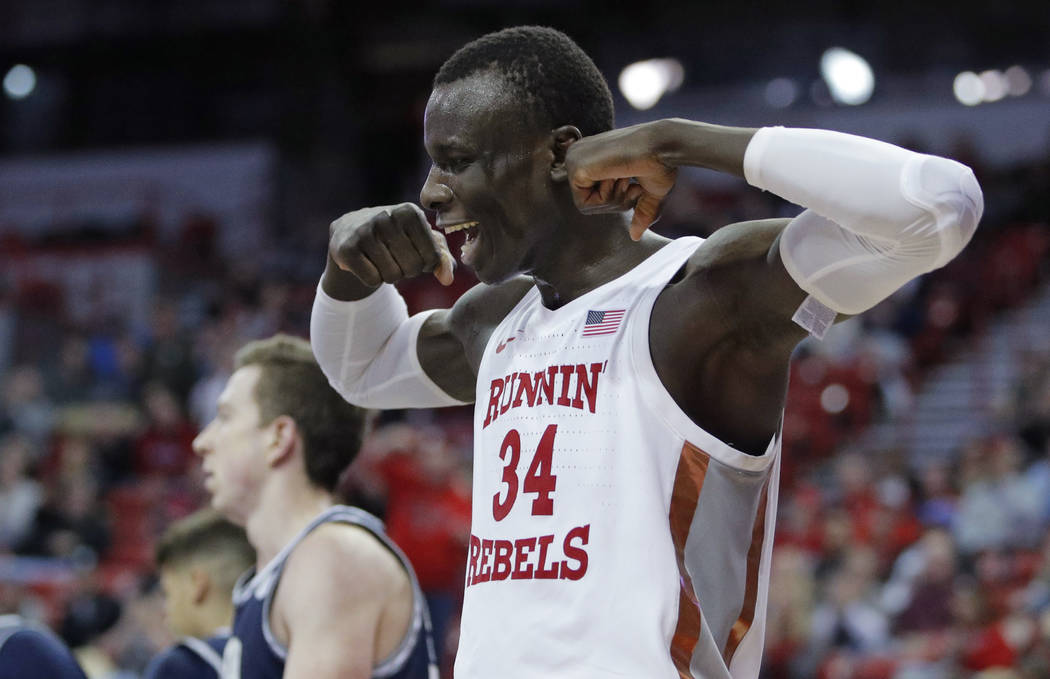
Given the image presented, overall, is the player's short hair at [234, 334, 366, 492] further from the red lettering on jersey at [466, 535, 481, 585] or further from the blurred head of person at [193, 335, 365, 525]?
the red lettering on jersey at [466, 535, 481, 585]

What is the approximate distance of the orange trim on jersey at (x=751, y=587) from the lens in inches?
99.0

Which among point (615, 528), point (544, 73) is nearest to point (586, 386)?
point (615, 528)

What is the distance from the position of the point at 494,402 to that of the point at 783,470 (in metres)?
9.11

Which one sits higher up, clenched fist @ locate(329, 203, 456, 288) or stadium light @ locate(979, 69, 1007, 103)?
stadium light @ locate(979, 69, 1007, 103)

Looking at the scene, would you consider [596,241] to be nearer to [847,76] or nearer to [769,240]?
[769,240]

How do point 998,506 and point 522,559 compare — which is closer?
point 522,559

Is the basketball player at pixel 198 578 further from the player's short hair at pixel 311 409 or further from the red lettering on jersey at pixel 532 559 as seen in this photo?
the red lettering on jersey at pixel 532 559

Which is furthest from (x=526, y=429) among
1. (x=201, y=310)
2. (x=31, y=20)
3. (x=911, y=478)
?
(x=31, y=20)

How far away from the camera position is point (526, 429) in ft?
8.47

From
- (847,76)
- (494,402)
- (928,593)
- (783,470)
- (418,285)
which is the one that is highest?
(847,76)

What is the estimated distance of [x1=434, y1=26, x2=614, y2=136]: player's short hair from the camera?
8.73 feet

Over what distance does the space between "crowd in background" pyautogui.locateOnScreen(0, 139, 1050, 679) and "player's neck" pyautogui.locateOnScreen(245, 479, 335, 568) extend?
2352 mm

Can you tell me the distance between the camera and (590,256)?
275cm

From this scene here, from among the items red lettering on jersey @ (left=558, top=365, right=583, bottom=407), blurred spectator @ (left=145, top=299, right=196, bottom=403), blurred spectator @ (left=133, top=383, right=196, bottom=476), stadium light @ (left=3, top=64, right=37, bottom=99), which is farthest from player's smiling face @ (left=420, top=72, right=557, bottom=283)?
stadium light @ (left=3, top=64, right=37, bottom=99)
